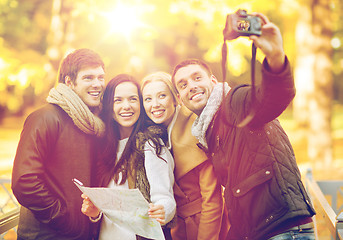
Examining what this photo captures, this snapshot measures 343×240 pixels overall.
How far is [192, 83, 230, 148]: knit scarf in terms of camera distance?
2.53 metres

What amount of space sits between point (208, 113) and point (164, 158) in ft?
1.60

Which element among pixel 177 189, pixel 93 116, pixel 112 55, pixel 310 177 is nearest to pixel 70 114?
pixel 93 116

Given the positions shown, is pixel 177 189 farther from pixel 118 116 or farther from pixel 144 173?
pixel 118 116

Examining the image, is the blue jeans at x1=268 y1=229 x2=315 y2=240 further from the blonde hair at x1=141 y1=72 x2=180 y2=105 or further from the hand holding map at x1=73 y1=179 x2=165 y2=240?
the blonde hair at x1=141 y1=72 x2=180 y2=105

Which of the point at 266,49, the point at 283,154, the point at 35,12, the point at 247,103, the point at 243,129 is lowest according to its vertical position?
the point at 283,154

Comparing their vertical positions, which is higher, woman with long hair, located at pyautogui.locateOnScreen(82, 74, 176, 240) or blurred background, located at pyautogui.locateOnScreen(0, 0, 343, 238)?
blurred background, located at pyautogui.locateOnScreen(0, 0, 343, 238)

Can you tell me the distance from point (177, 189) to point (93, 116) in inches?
32.3

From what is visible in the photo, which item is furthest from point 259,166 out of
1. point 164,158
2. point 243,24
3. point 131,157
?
point 131,157

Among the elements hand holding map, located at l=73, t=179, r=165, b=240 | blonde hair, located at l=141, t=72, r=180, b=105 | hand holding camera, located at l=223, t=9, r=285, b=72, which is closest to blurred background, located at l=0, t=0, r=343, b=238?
blonde hair, located at l=141, t=72, r=180, b=105

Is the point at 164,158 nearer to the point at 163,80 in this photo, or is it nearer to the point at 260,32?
the point at 163,80

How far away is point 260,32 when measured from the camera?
1989 millimetres

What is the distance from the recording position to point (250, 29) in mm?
1988

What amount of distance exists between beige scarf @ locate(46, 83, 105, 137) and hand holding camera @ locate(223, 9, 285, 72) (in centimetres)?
125

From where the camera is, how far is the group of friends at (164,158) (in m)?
2.28
